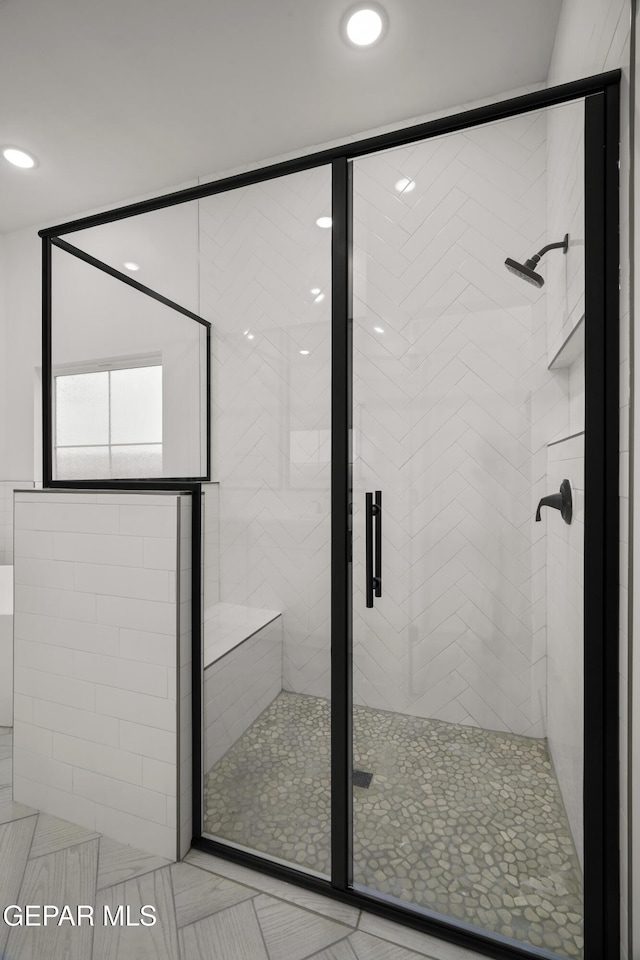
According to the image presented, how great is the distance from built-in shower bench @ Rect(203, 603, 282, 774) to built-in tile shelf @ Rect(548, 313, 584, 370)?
0.99 metres

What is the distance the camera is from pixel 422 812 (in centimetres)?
122

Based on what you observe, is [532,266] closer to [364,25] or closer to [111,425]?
[364,25]

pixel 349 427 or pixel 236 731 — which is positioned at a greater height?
pixel 349 427

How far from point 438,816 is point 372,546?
71 cm

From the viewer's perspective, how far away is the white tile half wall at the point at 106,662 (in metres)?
1.47

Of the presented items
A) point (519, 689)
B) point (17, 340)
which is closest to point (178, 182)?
point (17, 340)

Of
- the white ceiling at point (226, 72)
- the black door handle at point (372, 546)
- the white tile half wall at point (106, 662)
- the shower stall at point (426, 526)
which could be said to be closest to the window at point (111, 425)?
the white tile half wall at point (106, 662)

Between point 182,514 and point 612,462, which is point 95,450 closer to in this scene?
point 182,514

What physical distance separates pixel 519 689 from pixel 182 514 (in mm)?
1044

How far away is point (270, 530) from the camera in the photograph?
138 centimetres

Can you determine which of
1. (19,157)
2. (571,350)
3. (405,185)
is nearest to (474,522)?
(571,350)

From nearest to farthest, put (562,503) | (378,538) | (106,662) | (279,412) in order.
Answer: (562,503), (378,538), (279,412), (106,662)

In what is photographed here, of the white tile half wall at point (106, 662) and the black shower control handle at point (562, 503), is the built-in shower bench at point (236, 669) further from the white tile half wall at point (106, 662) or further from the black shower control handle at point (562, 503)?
the black shower control handle at point (562, 503)

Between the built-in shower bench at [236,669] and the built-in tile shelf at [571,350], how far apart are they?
993mm
